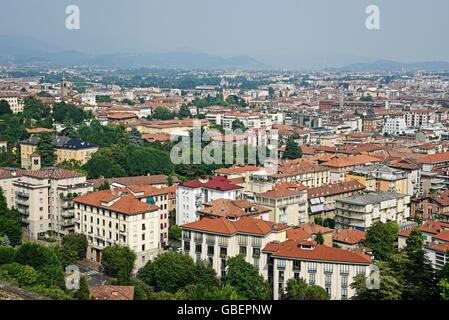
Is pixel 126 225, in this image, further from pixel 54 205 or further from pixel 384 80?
pixel 384 80

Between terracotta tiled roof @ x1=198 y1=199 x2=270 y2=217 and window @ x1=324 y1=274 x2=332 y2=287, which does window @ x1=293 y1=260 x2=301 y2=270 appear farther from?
terracotta tiled roof @ x1=198 y1=199 x2=270 y2=217

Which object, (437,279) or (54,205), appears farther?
(54,205)

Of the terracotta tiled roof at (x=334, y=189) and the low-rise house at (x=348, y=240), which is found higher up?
the terracotta tiled roof at (x=334, y=189)

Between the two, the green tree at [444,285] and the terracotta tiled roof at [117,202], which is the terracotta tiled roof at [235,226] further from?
the green tree at [444,285]

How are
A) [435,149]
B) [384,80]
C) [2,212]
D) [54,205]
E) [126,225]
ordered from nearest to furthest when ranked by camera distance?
[126,225]
[2,212]
[54,205]
[435,149]
[384,80]

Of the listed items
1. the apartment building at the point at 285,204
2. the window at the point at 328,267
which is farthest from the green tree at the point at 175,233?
the window at the point at 328,267

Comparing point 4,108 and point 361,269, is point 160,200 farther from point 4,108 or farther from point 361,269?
point 4,108

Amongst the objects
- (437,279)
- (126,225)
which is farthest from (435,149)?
(437,279)
